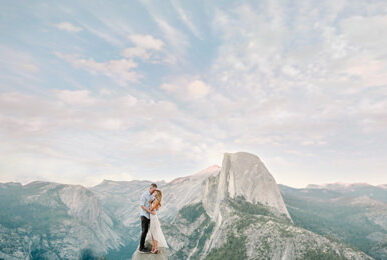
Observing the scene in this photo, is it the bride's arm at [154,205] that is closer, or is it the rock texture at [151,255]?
the rock texture at [151,255]

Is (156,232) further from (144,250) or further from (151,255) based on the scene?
(151,255)

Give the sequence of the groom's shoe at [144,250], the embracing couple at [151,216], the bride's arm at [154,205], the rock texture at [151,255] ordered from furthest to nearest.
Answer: the bride's arm at [154,205] < the embracing couple at [151,216] < the groom's shoe at [144,250] < the rock texture at [151,255]

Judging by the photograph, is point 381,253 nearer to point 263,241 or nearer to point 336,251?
point 336,251

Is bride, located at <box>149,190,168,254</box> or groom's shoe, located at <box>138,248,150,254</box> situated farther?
bride, located at <box>149,190,168,254</box>

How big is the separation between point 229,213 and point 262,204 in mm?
39710

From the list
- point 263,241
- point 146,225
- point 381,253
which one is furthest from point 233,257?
point 146,225

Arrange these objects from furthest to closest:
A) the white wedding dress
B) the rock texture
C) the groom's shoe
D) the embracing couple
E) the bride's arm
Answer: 1. the bride's arm
2. the embracing couple
3. the white wedding dress
4. the groom's shoe
5. the rock texture

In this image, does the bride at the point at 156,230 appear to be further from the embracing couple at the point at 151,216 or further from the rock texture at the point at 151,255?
the rock texture at the point at 151,255

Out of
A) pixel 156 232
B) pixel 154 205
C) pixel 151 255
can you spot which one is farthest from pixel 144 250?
pixel 154 205

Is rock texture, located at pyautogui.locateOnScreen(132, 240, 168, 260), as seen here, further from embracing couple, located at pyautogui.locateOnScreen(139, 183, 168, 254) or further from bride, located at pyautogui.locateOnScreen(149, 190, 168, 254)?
embracing couple, located at pyautogui.locateOnScreen(139, 183, 168, 254)

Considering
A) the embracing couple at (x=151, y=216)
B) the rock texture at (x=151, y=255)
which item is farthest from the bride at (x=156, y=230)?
the rock texture at (x=151, y=255)

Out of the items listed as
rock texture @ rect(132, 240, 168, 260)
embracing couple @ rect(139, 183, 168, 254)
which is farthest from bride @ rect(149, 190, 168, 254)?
rock texture @ rect(132, 240, 168, 260)

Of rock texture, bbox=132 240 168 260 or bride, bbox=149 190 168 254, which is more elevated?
bride, bbox=149 190 168 254

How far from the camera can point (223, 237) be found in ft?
511
